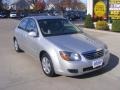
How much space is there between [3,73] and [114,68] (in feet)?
10.3

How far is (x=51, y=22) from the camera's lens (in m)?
8.40

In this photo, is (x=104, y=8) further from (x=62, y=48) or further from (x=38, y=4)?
(x=38, y=4)

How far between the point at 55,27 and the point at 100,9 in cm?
1321

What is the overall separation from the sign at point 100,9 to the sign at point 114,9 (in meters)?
1.09

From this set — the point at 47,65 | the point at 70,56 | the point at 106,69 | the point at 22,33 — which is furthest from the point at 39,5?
the point at 70,56

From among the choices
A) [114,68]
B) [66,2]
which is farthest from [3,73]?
[66,2]

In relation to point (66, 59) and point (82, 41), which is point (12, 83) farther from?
point (82, 41)

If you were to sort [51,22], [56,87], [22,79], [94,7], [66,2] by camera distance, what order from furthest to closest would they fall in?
1. [66,2]
2. [94,7]
3. [51,22]
4. [22,79]
5. [56,87]

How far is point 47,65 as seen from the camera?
23.9ft

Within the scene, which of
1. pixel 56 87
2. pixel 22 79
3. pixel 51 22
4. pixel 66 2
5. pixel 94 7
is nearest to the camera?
pixel 56 87

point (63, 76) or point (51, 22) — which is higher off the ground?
point (51, 22)

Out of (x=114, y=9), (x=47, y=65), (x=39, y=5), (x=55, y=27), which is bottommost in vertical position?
(x=39, y=5)

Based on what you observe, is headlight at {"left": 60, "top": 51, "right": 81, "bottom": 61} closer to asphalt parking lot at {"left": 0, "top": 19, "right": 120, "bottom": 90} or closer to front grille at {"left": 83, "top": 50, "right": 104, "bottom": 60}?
front grille at {"left": 83, "top": 50, "right": 104, "bottom": 60}

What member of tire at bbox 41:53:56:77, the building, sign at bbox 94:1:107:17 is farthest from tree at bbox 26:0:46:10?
tire at bbox 41:53:56:77
